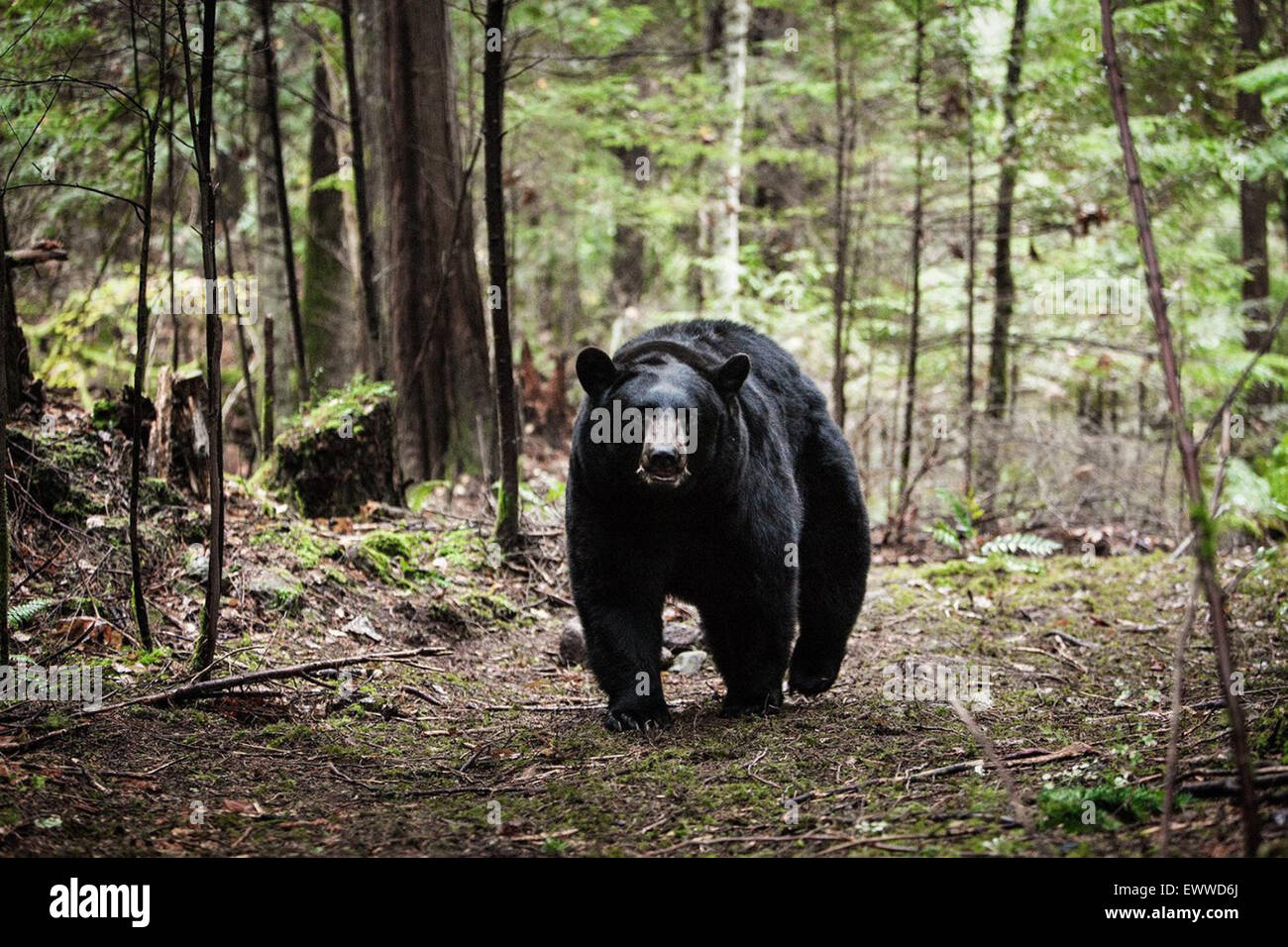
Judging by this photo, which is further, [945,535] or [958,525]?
[958,525]

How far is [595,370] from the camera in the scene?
499 cm

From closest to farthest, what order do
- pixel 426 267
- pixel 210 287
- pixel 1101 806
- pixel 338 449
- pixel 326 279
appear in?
pixel 1101 806
pixel 210 287
pixel 338 449
pixel 426 267
pixel 326 279

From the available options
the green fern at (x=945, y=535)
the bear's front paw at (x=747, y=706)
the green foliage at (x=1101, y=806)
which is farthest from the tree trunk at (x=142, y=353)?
the green fern at (x=945, y=535)

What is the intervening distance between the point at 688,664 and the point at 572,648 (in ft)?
2.52

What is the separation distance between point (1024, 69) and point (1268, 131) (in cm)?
291

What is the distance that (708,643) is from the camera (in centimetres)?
528

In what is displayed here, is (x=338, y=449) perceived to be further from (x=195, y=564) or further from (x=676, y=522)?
(x=676, y=522)

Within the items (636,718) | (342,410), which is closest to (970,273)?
(342,410)

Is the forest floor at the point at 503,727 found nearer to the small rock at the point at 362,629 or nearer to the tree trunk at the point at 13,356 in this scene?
the small rock at the point at 362,629

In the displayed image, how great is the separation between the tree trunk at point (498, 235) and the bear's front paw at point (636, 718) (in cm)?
265

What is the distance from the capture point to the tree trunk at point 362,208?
7.72 m

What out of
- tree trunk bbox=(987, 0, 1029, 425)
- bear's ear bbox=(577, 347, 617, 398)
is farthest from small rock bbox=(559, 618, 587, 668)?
tree trunk bbox=(987, 0, 1029, 425)
